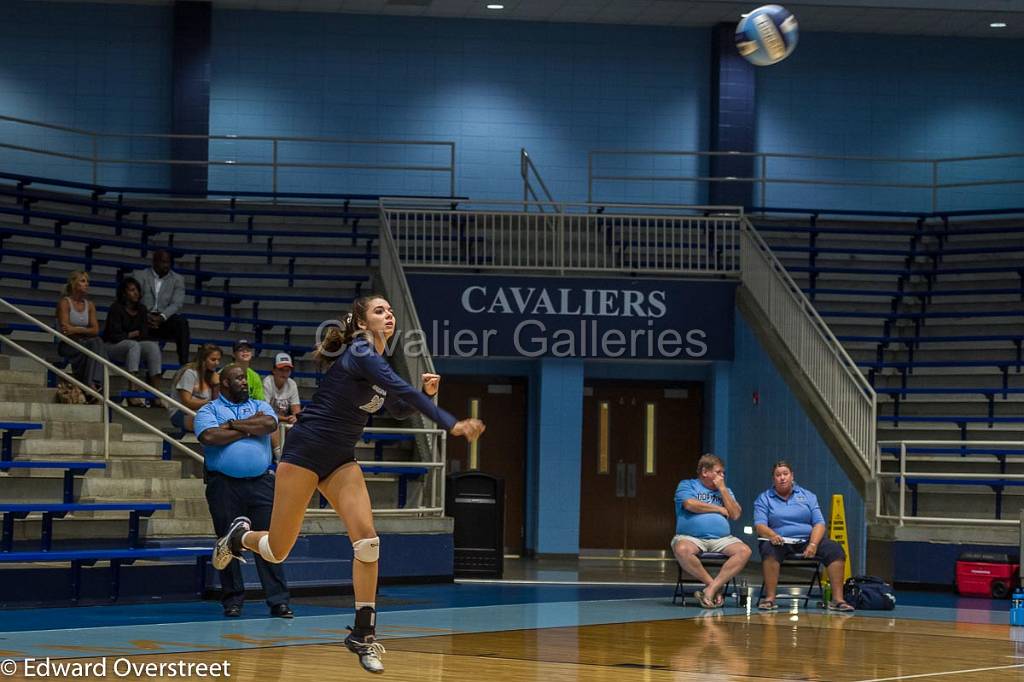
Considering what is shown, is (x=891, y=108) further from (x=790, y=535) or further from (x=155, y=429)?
(x=155, y=429)

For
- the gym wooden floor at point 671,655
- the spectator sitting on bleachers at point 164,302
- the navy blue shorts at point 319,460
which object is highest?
the spectator sitting on bleachers at point 164,302

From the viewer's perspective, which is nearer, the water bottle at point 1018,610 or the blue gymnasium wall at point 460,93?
the water bottle at point 1018,610

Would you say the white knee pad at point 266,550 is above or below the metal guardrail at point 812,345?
below

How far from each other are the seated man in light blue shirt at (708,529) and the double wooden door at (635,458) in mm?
7969

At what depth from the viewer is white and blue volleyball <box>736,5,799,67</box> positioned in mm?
15781

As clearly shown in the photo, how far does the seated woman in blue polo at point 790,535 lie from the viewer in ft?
46.9

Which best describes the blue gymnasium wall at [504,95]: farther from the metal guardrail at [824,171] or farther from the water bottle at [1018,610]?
the water bottle at [1018,610]

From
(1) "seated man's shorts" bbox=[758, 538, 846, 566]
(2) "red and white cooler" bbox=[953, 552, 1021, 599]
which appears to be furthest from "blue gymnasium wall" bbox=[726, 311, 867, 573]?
(1) "seated man's shorts" bbox=[758, 538, 846, 566]

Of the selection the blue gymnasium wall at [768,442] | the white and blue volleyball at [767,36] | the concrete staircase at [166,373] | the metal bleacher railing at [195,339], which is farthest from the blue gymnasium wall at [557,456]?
the white and blue volleyball at [767,36]

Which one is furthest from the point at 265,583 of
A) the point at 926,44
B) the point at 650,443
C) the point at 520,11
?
the point at 926,44

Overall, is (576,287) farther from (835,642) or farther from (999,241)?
(835,642)

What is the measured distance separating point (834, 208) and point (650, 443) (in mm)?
5688

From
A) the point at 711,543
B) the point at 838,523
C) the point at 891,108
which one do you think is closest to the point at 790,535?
the point at 711,543

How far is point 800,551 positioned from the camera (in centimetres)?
1445
